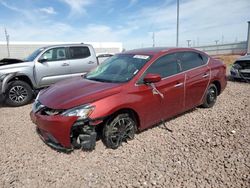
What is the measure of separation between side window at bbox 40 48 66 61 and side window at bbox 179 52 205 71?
4.31 metres

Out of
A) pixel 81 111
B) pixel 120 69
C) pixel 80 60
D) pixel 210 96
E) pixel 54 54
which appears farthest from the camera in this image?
pixel 80 60

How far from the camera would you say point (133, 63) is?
427 centimetres

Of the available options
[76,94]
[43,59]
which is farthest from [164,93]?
[43,59]

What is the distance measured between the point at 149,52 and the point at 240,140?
2278 millimetres

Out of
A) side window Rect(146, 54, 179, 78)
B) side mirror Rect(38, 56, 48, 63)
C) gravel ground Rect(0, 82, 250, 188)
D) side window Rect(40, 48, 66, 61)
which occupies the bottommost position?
gravel ground Rect(0, 82, 250, 188)

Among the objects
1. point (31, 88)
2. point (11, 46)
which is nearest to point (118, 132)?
point (31, 88)

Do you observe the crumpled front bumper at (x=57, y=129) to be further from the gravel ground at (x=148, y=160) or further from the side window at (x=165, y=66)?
A: the side window at (x=165, y=66)

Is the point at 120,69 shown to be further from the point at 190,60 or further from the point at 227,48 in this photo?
the point at 227,48

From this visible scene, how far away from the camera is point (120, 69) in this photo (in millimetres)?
4324

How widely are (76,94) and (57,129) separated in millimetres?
613

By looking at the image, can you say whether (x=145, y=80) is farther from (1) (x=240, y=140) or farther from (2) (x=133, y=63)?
(1) (x=240, y=140)

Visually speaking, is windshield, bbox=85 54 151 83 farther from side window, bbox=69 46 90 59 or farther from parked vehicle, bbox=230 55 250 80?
parked vehicle, bbox=230 55 250 80

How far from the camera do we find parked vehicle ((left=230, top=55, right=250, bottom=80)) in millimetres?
8763

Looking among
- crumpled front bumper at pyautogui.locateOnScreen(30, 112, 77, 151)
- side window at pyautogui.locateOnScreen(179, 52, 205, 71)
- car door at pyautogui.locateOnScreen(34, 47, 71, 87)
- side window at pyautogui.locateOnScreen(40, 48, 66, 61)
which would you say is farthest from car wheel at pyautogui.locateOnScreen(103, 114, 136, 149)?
side window at pyautogui.locateOnScreen(40, 48, 66, 61)
